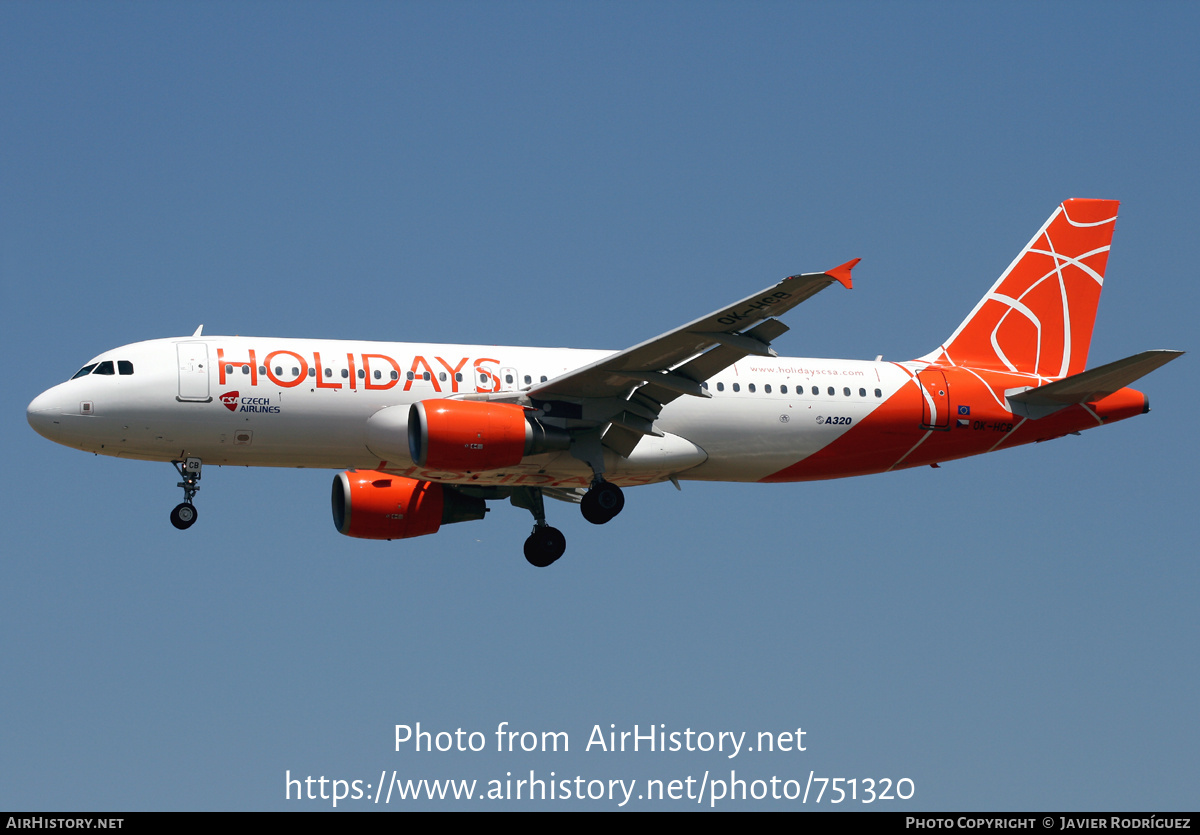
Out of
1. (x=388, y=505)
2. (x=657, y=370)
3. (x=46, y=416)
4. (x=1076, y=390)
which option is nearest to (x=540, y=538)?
(x=388, y=505)

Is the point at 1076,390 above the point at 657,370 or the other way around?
above

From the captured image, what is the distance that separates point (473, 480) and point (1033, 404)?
521 inches

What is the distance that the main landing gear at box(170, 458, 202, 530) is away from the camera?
104 feet

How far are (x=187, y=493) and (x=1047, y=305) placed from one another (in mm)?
21397

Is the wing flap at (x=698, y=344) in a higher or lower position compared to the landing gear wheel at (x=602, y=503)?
higher

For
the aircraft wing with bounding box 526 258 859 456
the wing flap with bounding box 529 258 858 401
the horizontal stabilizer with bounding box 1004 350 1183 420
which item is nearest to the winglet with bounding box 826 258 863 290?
the wing flap with bounding box 529 258 858 401

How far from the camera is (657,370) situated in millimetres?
31312

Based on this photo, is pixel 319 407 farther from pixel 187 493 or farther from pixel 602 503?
pixel 602 503

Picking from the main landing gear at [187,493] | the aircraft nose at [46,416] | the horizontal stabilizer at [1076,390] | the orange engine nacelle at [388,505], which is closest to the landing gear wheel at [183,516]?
the main landing gear at [187,493]

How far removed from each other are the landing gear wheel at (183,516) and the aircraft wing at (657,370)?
24.4 ft

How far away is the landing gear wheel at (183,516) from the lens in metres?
31.8

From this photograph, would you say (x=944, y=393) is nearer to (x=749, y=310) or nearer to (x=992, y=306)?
(x=992, y=306)

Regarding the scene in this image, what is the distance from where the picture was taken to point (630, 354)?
3048 centimetres

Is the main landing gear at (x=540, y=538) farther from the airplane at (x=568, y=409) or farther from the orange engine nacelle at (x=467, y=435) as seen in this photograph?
the orange engine nacelle at (x=467, y=435)
